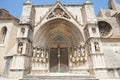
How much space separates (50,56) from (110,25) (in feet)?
31.0

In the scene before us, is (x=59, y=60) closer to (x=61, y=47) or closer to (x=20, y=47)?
(x=61, y=47)

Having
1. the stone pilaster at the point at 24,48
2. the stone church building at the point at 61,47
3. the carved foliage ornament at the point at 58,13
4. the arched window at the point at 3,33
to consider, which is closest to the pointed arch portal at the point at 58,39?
the stone church building at the point at 61,47

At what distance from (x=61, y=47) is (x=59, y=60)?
115 cm

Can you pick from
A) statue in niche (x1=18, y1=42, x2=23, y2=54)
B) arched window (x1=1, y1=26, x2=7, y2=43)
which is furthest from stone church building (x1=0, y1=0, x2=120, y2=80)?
arched window (x1=1, y1=26, x2=7, y2=43)

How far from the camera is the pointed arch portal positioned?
10289 millimetres

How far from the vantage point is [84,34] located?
10.3m

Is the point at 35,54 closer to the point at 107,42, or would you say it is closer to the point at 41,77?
the point at 41,77

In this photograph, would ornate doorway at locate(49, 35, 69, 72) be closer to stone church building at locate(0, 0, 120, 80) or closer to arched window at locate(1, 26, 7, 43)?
stone church building at locate(0, 0, 120, 80)

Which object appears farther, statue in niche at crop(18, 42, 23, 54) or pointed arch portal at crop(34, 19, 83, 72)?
pointed arch portal at crop(34, 19, 83, 72)

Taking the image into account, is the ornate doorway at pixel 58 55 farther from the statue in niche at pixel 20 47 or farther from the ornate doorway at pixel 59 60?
the statue in niche at pixel 20 47

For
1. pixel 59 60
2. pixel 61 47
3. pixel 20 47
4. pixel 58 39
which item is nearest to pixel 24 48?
pixel 20 47

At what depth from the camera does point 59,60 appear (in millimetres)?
10367

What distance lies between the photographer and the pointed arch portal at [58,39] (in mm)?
10289

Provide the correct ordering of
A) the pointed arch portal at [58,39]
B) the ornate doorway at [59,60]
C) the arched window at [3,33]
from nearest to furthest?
the ornate doorway at [59,60], the pointed arch portal at [58,39], the arched window at [3,33]
